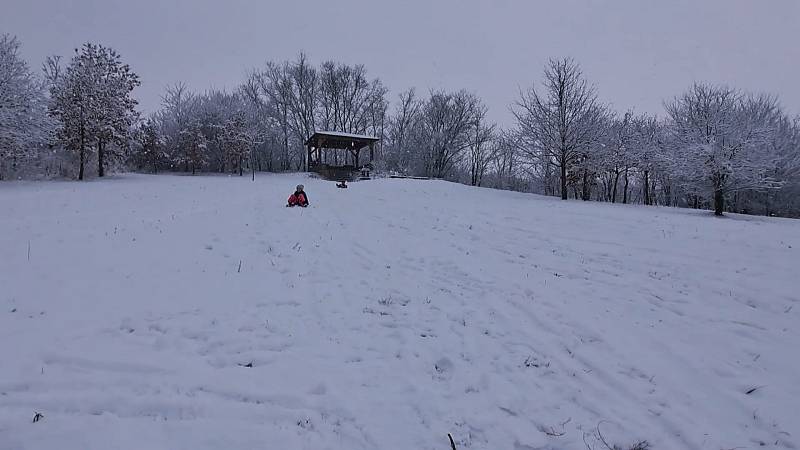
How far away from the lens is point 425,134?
43.4 metres

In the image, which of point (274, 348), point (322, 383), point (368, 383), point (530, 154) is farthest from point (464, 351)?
point (530, 154)

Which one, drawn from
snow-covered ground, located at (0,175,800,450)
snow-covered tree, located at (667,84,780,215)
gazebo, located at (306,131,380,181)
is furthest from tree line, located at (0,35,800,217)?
snow-covered ground, located at (0,175,800,450)

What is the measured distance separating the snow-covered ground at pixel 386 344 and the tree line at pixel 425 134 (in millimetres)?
13752

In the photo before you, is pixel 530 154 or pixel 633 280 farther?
pixel 530 154

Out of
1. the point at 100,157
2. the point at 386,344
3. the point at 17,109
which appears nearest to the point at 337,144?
the point at 100,157

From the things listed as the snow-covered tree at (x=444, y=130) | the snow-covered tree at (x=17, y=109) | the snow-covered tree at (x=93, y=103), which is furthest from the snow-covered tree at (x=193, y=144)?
the snow-covered tree at (x=444, y=130)

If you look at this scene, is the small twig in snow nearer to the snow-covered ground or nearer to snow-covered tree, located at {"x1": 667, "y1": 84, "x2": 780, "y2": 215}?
the snow-covered ground

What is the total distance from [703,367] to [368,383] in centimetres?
349

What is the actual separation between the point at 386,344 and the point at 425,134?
41.6m

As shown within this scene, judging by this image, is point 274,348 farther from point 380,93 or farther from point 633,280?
point 380,93

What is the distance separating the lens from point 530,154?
21.9m

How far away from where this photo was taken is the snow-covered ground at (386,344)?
272 cm

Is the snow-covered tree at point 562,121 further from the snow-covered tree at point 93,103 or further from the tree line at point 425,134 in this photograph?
the snow-covered tree at point 93,103

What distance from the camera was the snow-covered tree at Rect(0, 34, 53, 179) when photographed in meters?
17.8
